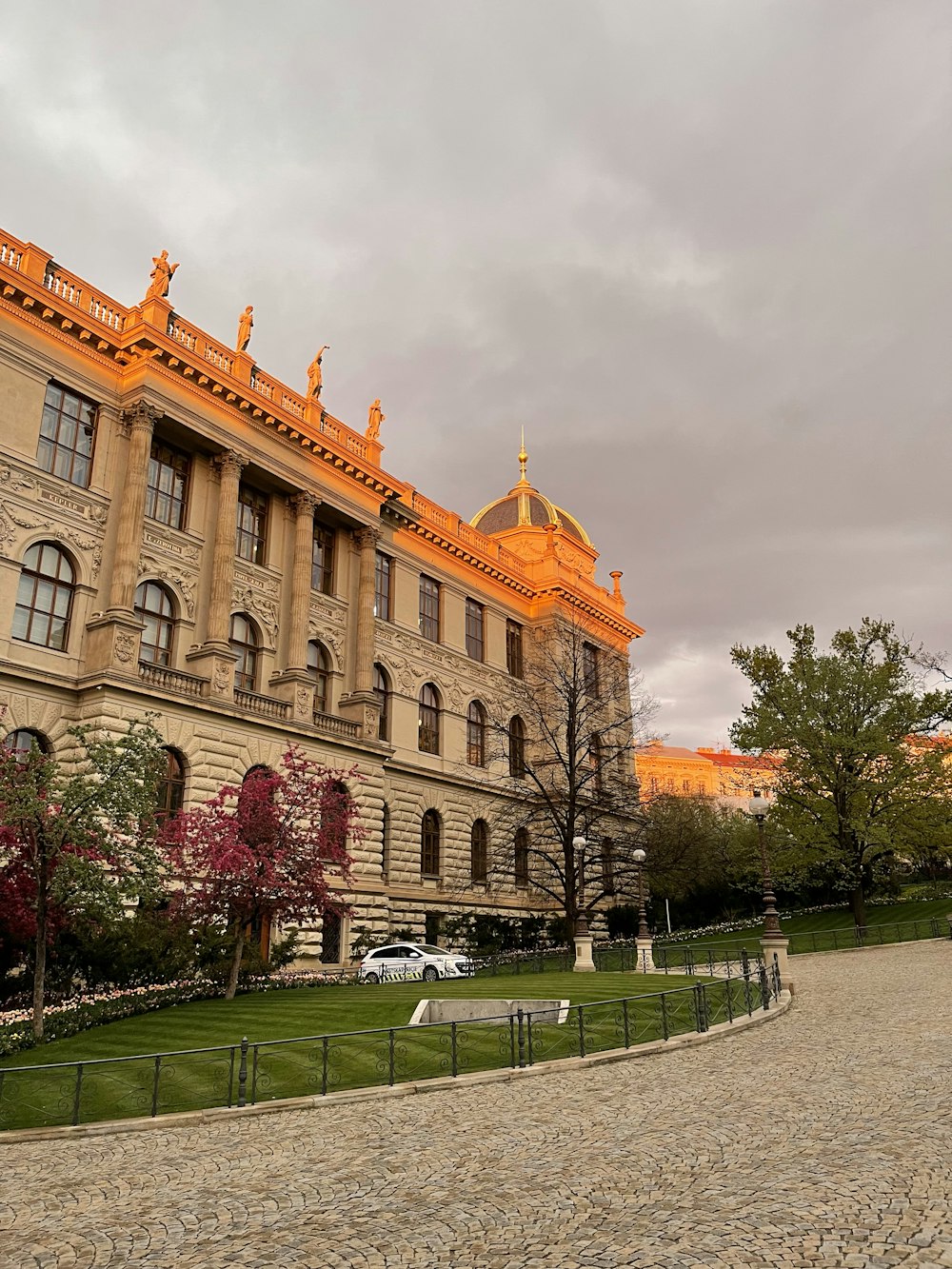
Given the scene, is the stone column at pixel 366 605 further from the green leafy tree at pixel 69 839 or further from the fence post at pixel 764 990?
the fence post at pixel 764 990

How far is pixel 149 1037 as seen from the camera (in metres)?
18.0

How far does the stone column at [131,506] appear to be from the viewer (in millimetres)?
28672

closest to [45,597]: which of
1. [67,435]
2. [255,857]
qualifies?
[67,435]

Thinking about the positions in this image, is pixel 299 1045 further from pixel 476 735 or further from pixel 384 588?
pixel 476 735

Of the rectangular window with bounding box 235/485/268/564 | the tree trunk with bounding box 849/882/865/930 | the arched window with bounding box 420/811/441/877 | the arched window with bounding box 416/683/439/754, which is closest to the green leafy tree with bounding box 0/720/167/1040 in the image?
the rectangular window with bounding box 235/485/268/564

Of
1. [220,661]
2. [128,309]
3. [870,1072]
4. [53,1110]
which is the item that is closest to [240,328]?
[128,309]

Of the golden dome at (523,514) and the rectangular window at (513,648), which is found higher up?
the golden dome at (523,514)

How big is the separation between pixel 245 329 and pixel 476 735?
22044mm

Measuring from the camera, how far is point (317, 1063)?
1364cm

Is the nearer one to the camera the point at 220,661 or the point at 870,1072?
the point at 870,1072

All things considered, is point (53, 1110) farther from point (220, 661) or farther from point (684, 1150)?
point (220, 661)

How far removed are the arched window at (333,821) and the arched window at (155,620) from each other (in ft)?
25.0

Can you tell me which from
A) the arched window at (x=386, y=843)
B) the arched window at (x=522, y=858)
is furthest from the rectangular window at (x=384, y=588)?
the arched window at (x=522, y=858)

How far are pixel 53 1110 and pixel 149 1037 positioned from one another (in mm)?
6097
